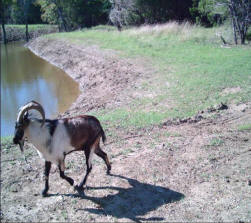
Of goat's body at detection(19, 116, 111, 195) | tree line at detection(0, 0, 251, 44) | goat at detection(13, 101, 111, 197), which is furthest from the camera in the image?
tree line at detection(0, 0, 251, 44)

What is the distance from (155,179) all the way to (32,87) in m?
11.9

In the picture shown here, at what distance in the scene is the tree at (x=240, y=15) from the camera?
53.1 feet

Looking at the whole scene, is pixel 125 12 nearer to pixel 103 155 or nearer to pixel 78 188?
pixel 103 155

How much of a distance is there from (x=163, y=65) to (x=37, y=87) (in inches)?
252

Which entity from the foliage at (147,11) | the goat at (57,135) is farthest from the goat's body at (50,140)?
the foliage at (147,11)

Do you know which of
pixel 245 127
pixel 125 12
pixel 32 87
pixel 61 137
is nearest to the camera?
pixel 61 137

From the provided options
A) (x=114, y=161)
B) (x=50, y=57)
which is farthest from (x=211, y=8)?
(x=114, y=161)

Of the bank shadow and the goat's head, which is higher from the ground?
the goat's head

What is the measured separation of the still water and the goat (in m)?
5.21

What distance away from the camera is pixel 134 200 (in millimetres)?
5586

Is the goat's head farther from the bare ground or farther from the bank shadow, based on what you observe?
the bank shadow

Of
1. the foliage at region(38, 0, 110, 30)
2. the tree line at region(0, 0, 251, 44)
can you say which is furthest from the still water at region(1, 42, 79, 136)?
the foliage at region(38, 0, 110, 30)

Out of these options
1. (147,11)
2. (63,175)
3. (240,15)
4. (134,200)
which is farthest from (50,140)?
(147,11)

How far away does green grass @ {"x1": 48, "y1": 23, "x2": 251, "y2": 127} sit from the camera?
9406mm
